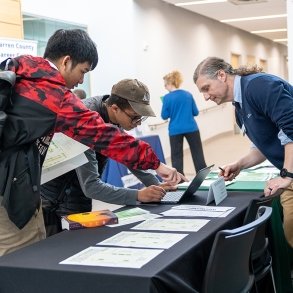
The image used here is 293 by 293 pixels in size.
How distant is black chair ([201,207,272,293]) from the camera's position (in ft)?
4.75

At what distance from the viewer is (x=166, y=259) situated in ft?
4.56

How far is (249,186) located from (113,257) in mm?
1300

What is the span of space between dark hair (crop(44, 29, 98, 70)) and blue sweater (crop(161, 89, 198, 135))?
453cm

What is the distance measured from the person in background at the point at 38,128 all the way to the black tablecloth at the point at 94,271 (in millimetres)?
117

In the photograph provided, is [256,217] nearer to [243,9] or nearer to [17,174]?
[17,174]

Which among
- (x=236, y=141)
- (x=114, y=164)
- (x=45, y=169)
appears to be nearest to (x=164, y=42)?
(x=236, y=141)

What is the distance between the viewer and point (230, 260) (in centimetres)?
156

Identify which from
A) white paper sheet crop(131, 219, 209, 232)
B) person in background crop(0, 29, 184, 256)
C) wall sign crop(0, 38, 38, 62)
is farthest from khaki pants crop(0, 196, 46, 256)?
wall sign crop(0, 38, 38, 62)

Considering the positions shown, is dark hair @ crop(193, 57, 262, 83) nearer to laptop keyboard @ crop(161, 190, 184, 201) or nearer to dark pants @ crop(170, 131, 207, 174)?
laptop keyboard @ crop(161, 190, 184, 201)

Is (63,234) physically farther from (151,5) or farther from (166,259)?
(151,5)

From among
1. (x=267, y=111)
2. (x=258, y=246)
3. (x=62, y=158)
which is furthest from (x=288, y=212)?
(x=62, y=158)

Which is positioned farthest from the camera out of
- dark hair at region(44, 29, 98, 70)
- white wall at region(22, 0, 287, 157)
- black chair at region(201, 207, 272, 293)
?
white wall at region(22, 0, 287, 157)

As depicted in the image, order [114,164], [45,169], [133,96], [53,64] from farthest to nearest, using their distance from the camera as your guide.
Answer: [114,164] → [133,96] → [45,169] → [53,64]

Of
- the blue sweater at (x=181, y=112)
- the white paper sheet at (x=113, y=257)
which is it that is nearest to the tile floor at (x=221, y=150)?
the blue sweater at (x=181, y=112)
